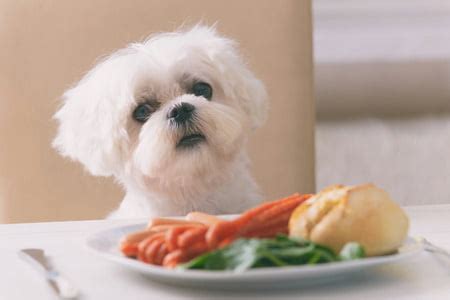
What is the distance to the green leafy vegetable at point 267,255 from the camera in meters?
0.57

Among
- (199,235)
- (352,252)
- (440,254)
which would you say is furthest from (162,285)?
(440,254)

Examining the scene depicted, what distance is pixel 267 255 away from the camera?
0.57 m

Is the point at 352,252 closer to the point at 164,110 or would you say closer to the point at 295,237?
the point at 295,237

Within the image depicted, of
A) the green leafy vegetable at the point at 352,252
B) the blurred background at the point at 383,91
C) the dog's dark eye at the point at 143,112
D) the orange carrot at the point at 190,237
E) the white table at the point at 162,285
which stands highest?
the blurred background at the point at 383,91

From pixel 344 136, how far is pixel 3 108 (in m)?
1.18

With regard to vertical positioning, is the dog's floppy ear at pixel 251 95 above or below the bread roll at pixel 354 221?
above

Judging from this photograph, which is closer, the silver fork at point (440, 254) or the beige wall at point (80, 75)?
the silver fork at point (440, 254)

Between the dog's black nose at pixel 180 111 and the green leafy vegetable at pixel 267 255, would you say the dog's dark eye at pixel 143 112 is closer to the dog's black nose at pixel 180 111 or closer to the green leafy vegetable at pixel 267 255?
the dog's black nose at pixel 180 111

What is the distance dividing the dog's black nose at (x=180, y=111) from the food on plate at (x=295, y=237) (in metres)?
0.86

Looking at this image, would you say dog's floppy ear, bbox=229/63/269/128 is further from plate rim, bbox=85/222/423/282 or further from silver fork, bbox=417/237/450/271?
plate rim, bbox=85/222/423/282

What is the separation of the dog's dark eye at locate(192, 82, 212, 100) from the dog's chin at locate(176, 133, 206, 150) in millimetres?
132

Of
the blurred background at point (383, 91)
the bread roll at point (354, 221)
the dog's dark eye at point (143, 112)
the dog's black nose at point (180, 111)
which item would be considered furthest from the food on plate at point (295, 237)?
the blurred background at point (383, 91)

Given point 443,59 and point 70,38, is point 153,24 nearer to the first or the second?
point 70,38

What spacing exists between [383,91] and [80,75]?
42.8 inches
